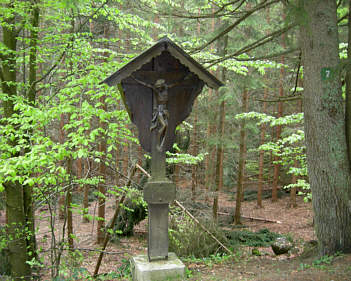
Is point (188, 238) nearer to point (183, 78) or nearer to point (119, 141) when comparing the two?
point (119, 141)

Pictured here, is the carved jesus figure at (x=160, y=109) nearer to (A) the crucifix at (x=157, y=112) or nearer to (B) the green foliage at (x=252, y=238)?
(A) the crucifix at (x=157, y=112)

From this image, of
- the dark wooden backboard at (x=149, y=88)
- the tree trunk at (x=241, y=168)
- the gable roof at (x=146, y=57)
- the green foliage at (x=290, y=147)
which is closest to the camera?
the gable roof at (x=146, y=57)

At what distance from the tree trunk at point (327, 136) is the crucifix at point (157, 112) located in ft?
5.66

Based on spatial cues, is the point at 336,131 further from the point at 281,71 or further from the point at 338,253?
the point at 281,71

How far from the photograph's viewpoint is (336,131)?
4508 millimetres

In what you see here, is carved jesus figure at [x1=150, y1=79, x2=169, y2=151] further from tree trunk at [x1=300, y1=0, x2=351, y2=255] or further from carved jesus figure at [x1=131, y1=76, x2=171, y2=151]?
tree trunk at [x1=300, y1=0, x2=351, y2=255]

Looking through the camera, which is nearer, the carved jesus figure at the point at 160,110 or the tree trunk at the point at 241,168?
the carved jesus figure at the point at 160,110

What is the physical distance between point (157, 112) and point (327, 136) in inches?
104

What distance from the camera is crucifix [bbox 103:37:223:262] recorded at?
398 centimetres

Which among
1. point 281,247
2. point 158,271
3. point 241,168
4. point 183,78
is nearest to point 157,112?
point 183,78

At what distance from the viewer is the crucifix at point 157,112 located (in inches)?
157

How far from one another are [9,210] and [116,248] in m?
4.46

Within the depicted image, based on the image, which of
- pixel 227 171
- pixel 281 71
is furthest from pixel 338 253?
pixel 227 171

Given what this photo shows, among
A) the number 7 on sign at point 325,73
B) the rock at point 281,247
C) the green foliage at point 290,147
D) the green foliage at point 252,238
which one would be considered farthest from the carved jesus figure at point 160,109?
the green foliage at point 252,238
